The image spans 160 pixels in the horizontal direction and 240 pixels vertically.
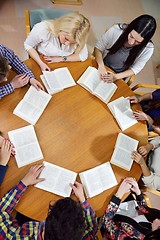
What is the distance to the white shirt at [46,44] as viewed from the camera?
2.39m

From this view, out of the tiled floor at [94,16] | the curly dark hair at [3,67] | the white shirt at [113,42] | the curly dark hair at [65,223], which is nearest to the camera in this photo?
the curly dark hair at [65,223]

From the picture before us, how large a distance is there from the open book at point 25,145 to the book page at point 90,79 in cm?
61

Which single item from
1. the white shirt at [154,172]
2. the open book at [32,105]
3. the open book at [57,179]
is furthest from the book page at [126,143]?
the open book at [32,105]

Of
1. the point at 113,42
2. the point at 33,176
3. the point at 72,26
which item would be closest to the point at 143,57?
the point at 113,42

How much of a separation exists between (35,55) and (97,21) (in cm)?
197

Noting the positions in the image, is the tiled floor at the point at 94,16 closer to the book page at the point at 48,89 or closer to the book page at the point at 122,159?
the book page at the point at 48,89

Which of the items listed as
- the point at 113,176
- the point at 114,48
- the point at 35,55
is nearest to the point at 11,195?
the point at 113,176

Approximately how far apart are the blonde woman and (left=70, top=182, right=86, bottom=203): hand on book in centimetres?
104

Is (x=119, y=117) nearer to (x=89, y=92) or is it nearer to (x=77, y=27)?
(x=89, y=92)

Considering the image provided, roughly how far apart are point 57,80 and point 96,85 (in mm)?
346

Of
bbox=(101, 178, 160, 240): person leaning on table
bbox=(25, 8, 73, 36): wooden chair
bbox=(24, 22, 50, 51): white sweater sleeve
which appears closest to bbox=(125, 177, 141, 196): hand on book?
bbox=(101, 178, 160, 240): person leaning on table

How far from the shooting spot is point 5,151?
1.97 meters

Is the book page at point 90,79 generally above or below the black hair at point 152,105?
above

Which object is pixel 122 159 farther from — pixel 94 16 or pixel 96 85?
pixel 94 16
